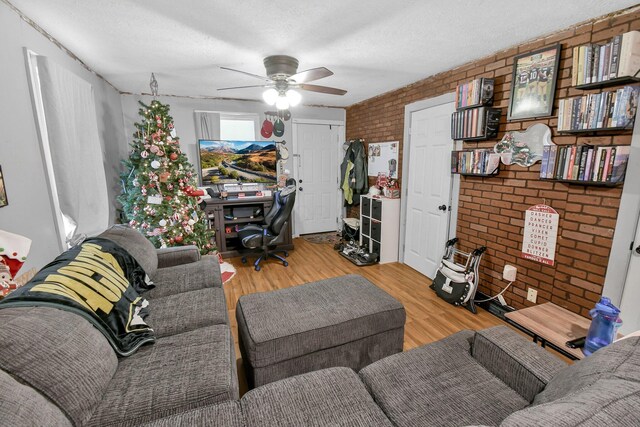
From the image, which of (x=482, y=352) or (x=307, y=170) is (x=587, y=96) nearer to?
(x=482, y=352)

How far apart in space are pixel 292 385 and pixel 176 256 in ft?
5.91

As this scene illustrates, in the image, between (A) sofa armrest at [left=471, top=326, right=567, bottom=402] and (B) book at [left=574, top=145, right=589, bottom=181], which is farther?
(B) book at [left=574, top=145, right=589, bottom=181]

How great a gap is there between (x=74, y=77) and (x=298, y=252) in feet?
10.2

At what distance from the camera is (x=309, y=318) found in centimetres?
162

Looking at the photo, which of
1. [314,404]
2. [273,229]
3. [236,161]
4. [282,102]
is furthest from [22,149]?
[236,161]

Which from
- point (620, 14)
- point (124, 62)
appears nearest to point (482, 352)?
point (620, 14)

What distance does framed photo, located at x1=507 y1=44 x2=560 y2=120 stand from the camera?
6.84 ft

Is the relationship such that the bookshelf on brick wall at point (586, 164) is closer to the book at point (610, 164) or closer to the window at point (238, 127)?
the book at point (610, 164)

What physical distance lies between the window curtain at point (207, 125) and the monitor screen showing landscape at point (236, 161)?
0.19 metres

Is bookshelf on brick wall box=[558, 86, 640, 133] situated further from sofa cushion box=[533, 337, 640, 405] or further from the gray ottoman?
the gray ottoman

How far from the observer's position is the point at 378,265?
12.5ft

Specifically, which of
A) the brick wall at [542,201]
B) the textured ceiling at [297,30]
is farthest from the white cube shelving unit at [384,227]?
the textured ceiling at [297,30]

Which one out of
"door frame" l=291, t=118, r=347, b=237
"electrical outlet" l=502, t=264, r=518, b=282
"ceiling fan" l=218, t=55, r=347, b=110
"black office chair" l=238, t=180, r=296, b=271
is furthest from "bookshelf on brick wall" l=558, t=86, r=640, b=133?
"door frame" l=291, t=118, r=347, b=237

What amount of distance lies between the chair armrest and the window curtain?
90.1 inches
